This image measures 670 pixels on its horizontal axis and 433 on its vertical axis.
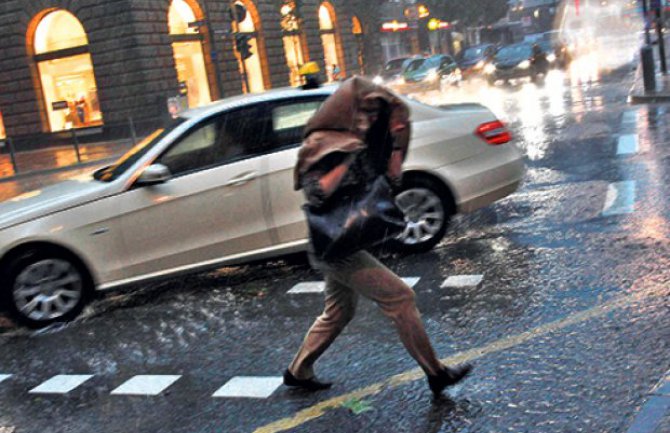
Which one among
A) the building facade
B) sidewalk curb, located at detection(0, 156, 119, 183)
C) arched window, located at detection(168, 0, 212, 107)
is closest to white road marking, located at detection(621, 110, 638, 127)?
sidewalk curb, located at detection(0, 156, 119, 183)

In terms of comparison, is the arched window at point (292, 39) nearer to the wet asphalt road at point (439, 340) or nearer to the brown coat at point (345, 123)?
the wet asphalt road at point (439, 340)

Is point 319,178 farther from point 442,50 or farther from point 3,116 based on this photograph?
point 442,50

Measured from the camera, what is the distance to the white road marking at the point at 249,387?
4207mm

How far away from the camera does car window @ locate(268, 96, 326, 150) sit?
20.8 ft

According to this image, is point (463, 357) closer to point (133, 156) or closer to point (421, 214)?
point (421, 214)

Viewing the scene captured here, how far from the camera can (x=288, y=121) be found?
6.38 m

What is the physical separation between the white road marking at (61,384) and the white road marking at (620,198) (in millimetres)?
4726

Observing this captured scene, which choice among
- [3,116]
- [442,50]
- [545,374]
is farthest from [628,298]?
[442,50]

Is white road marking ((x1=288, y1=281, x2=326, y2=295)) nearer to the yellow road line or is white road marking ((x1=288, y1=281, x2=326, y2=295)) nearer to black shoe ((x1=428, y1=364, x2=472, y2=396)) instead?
the yellow road line

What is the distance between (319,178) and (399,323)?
0.82 metres

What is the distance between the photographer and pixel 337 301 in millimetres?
3949

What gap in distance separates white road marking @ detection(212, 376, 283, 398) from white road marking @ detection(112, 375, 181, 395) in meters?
0.40

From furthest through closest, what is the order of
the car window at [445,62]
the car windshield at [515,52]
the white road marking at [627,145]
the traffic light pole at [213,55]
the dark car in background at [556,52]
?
the dark car in background at [556,52]
the car window at [445,62]
the car windshield at [515,52]
the traffic light pole at [213,55]
the white road marking at [627,145]

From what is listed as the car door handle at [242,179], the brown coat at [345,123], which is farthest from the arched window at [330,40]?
the brown coat at [345,123]
